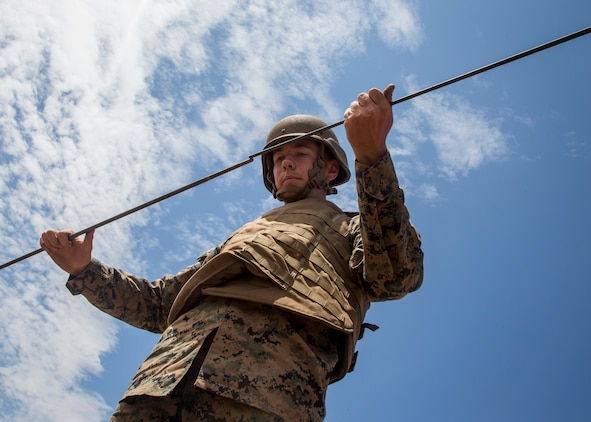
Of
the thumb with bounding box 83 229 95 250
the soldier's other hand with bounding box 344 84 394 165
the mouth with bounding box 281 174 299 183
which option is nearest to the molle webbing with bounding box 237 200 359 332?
the mouth with bounding box 281 174 299 183

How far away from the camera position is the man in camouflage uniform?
11.7ft

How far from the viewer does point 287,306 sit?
3.81 meters

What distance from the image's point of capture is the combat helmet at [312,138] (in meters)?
5.49

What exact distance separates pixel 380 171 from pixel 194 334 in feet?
4.91

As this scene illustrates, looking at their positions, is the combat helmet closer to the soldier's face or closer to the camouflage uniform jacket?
Result: the soldier's face

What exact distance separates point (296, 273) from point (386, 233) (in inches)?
24.5

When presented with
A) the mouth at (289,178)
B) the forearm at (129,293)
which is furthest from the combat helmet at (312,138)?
the forearm at (129,293)

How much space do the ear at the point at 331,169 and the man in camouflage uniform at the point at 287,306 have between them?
99 cm

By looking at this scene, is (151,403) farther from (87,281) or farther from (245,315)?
(87,281)

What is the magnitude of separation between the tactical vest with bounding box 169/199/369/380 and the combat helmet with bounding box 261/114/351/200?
942mm

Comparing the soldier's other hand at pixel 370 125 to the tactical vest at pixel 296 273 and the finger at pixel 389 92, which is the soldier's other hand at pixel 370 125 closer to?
the finger at pixel 389 92

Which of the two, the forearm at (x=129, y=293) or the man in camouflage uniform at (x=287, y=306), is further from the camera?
the forearm at (x=129, y=293)

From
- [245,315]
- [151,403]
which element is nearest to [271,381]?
[245,315]

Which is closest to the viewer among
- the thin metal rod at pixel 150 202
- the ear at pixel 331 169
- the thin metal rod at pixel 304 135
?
the thin metal rod at pixel 304 135
